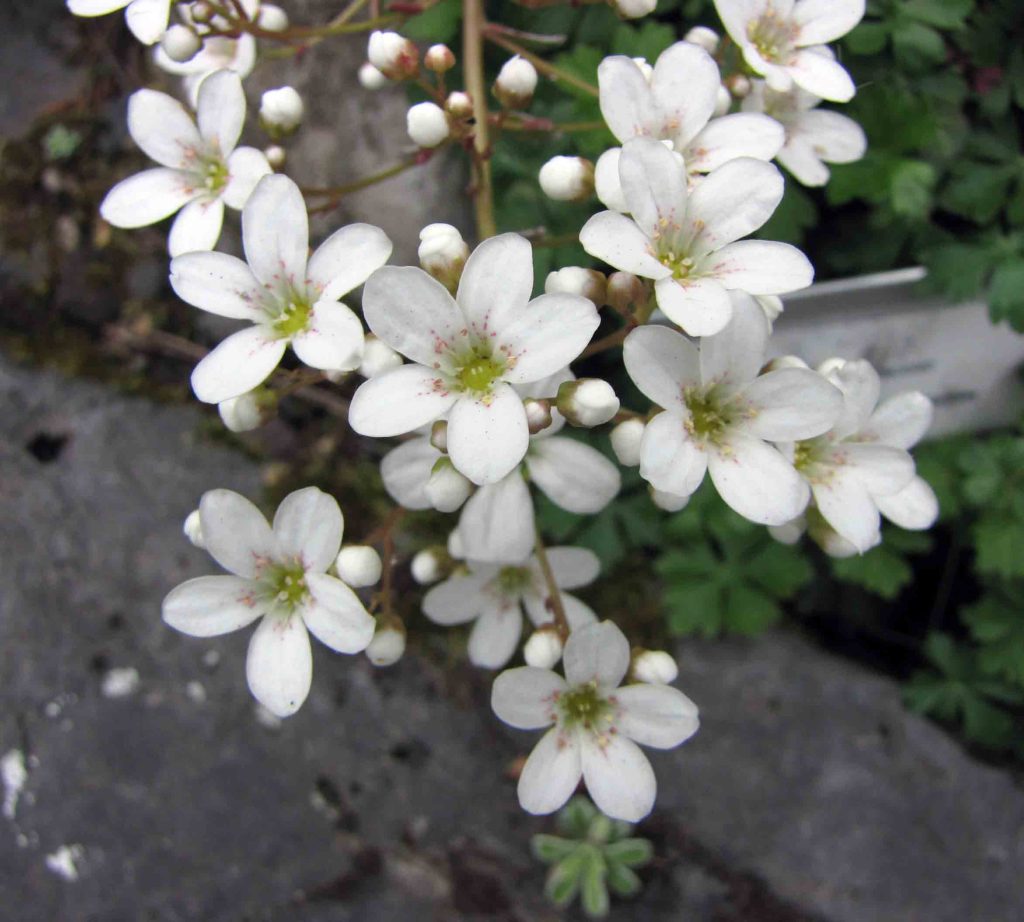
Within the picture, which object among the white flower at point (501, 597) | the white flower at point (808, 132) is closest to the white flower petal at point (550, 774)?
the white flower at point (501, 597)

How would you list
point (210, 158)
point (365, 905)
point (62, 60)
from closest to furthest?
point (210, 158) < point (365, 905) < point (62, 60)

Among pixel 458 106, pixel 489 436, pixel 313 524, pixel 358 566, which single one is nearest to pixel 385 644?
pixel 358 566

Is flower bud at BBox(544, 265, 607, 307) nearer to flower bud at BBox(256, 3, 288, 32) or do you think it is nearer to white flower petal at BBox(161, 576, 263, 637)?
white flower petal at BBox(161, 576, 263, 637)

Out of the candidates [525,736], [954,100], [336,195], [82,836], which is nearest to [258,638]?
[336,195]

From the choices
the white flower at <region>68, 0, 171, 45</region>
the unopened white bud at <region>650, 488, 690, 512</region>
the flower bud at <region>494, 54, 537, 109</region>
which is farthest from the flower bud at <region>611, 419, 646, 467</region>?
the white flower at <region>68, 0, 171, 45</region>

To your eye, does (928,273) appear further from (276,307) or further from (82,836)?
(82,836)

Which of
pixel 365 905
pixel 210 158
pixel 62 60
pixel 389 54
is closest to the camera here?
pixel 389 54

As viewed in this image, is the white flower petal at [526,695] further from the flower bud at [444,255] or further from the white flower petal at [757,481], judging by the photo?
the flower bud at [444,255]
